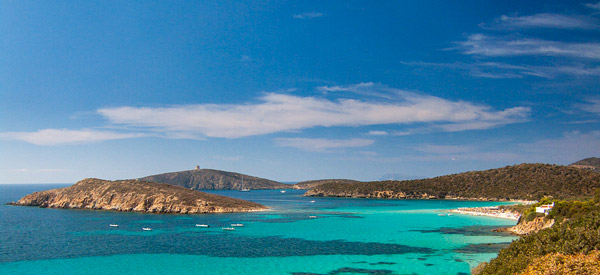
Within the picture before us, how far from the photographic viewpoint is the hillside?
130500mm

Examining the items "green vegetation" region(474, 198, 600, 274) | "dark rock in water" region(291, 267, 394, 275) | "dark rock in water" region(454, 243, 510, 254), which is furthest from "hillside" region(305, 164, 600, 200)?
"green vegetation" region(474, 198, 600, 274)

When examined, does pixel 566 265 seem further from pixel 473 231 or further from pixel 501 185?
pixel 501 185

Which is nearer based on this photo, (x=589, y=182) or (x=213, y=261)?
(x=213, y=261)

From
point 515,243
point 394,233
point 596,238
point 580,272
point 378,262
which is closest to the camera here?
point 580,272

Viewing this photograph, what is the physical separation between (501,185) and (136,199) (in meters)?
135

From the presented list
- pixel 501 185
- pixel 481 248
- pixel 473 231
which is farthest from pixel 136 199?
pixel 501 185

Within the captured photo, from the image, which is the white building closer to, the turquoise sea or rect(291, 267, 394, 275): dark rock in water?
the turquoise sea

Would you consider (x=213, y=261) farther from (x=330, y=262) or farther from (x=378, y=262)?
(x=378, y=262)

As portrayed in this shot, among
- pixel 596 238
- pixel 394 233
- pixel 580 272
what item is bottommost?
pixel 394 233

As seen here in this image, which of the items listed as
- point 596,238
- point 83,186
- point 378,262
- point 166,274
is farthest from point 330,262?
point 83,186

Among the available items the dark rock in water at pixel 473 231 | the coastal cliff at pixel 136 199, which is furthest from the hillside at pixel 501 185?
the coastal cliff at pixel 136 199

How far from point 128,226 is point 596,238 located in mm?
68129

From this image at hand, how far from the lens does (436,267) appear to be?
1312 inches

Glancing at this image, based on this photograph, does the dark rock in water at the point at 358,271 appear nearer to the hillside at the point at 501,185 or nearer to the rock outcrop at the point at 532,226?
the rock outcrop at the point at 532,226
